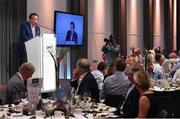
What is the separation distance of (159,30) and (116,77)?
11327 millimetres

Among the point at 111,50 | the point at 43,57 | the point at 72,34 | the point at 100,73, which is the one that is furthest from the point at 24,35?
the point at 111,50

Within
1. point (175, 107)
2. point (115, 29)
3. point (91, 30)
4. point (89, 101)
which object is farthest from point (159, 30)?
point (89, 101)

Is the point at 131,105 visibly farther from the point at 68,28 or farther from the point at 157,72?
the point at 68,28

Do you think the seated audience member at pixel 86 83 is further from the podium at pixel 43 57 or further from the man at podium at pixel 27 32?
the man at podium at pixel 27 32

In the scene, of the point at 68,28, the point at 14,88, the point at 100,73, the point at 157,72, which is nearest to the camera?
the point at 14,88

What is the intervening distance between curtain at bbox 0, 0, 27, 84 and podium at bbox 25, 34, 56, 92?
0.65 m

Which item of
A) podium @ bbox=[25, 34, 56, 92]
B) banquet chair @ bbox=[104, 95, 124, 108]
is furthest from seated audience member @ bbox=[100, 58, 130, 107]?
podium @ bbox=[25, 34, 56, 92]

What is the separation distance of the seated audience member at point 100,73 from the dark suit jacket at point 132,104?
7.29ft

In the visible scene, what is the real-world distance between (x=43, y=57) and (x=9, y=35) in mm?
1252

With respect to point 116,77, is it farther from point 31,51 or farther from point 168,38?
point 168,38

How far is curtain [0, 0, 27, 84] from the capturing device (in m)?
8.23

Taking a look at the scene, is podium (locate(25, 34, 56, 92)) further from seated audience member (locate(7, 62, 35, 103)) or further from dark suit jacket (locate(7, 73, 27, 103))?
dark suit jacket (locate(7, 73, 27, 103))

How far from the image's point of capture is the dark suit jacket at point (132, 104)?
4414mm

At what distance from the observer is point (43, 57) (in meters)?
7.53
